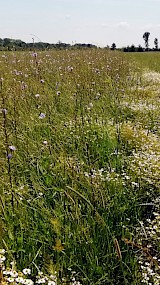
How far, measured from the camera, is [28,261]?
7.58ft

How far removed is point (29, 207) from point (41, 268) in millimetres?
427

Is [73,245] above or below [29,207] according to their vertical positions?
below

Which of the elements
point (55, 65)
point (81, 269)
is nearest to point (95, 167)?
point (81, 269)

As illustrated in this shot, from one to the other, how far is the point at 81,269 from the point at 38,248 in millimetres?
310

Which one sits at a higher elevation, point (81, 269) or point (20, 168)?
point (20, 168)

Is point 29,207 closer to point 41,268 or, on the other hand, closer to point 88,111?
point 41,268

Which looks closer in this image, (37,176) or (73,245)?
(73,245)

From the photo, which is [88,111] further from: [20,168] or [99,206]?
[99,206]

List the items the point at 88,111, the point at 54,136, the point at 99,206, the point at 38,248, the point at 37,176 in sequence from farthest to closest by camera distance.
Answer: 1. the point at 88,111
2. the point at 54,136
3. the point at 37,176
4. the point at 99,206
5. the point at 38,248

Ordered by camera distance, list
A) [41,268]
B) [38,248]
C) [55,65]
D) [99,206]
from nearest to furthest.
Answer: [41,268], [38,248], [99,206], [55,65]

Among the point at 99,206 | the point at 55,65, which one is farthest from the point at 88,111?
the point at 55,65

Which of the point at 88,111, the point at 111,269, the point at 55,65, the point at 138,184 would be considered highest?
the point at 55,65

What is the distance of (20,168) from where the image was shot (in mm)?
3369

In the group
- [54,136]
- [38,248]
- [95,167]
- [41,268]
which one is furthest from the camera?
[54,136]
